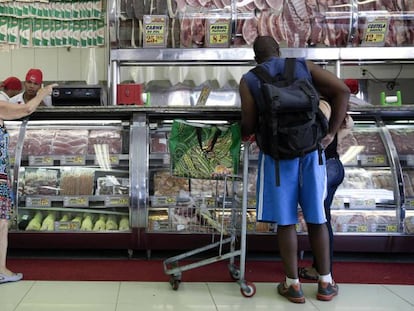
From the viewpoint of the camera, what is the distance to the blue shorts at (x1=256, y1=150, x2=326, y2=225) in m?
2.51

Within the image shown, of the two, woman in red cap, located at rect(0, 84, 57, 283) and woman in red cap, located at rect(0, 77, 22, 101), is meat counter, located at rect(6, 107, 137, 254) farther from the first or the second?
woman in red cap, located at rect(0, 77, 22, 101)

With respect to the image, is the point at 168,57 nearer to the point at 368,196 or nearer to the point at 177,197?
the point at 177,197

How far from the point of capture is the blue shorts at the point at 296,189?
8.22ft

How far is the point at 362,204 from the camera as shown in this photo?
332cm

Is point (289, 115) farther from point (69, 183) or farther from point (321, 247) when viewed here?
point (69, 183)

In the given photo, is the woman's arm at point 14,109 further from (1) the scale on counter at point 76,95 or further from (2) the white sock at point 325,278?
(2) the white sock at point 325,278

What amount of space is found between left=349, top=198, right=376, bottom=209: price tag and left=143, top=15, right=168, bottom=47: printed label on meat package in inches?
89.9

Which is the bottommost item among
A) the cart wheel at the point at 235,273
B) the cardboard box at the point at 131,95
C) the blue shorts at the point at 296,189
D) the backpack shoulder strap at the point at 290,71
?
the cart wheel at the point at 235,273

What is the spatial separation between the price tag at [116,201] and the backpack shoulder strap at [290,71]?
1.56 metres

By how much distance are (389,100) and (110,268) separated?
2.90 meters

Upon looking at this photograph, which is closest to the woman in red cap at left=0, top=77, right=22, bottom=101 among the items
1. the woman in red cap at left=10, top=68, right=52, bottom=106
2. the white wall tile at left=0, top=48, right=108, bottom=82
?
the woman in red cap at left=10, top=68, right=52, bottom=106

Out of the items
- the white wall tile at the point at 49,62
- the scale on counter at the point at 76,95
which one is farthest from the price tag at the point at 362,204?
the white wall tile at the point at 49,62

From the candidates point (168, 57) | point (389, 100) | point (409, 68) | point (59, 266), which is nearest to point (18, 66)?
point (168, 57)

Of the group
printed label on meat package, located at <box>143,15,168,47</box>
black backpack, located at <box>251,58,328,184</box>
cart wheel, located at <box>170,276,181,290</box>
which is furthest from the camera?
printed label on meat package, located at <box>143,15,168,47</box>
